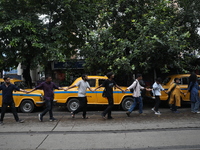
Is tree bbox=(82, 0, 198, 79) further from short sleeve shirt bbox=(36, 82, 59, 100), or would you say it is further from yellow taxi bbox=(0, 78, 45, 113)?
short sleeve shirt bbox=(36, 82, 59, 100)

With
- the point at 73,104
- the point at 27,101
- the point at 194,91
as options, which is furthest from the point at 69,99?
the point at 194,91

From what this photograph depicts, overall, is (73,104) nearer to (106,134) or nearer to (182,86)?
(106,134)

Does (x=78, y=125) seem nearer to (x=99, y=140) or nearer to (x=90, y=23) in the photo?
(x=99, y=140)

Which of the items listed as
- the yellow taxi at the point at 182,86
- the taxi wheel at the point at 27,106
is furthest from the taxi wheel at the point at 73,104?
the yellow taxi at the point at 182,86

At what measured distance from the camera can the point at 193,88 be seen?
30.6ft

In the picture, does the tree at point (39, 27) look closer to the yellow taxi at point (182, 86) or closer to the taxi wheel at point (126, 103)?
the taxi wheel at point (126, 103)

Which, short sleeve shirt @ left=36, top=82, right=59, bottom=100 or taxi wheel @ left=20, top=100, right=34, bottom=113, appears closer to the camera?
short sleeve shirt @ left=36, top=82, right=59, bottom=100

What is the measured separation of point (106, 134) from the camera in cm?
620

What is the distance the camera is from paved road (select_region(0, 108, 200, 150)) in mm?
5180

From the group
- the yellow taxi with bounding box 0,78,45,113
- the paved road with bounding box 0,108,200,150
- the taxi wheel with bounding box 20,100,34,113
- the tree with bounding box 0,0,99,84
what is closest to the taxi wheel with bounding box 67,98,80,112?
the yellow taxi with bounding box 0,78,45,113

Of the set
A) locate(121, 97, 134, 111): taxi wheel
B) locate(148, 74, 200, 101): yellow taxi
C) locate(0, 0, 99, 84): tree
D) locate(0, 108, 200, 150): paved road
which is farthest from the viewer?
locate(0, 0, 99, 84): tree

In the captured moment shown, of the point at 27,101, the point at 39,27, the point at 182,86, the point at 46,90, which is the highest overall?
the point at 39,27

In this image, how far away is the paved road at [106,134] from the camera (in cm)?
518

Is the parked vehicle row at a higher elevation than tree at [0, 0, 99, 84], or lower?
lower
